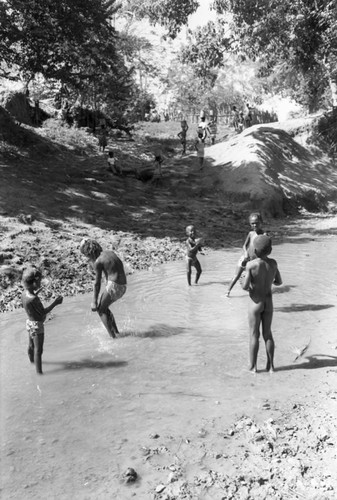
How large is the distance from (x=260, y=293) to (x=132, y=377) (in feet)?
6.56

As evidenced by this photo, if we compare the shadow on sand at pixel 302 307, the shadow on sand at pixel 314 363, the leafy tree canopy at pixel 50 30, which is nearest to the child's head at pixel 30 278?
the shadow on sand at pixel 314 363

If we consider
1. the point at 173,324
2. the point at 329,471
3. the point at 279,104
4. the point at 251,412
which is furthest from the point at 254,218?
the point at 279,104

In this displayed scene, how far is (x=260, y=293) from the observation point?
5992 mm

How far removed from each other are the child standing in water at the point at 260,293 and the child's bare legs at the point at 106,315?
228cm

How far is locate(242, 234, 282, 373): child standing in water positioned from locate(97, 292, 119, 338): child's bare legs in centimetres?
228

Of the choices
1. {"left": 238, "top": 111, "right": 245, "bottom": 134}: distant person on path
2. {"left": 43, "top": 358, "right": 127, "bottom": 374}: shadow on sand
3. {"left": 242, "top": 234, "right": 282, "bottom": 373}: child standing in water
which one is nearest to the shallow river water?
{"left": 43, "top": 358, "right": 127, "bottom": 374}: shadow on sand

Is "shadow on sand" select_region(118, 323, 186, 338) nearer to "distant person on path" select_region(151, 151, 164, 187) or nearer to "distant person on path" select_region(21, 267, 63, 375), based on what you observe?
Answer: "distant person on path" select_region(21, 267, 63, 375)

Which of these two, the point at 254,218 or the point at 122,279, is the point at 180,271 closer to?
the point at 254,218

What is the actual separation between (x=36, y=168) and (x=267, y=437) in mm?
16005

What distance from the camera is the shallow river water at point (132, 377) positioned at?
4484mm

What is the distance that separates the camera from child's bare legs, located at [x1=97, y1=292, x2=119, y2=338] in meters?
7.19

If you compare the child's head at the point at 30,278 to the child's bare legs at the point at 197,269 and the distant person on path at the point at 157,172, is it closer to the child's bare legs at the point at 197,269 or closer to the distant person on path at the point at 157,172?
the child's bare legs at the point at 197,269

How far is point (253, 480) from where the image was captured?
4.01 metres

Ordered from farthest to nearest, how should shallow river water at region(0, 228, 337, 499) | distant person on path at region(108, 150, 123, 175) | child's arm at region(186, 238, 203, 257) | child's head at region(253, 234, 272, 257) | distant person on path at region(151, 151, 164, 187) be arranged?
distant person on path at region(151, 151, 164, 187) → distant person on path at region(108, 150, 123, 175) → child's arm at region(186, 238, 203, 257) → child's head at region(253, 234, 272, 257) → shallow river water at region(0, 228, 337, 499)
